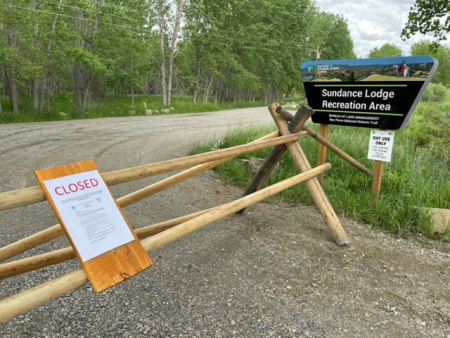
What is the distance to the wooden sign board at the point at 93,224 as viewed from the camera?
5.46ft

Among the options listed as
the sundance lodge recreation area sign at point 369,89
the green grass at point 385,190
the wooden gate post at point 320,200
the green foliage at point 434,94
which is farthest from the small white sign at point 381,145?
the green foliage at point 434,94

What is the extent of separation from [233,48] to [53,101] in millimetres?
16976

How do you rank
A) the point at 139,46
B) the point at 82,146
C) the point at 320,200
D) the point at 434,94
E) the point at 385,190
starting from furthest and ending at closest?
1. the point at 434,94
2. the point at 139,46
3. the point at 82,146
4. the point at 385,190
5. the point at 320,200

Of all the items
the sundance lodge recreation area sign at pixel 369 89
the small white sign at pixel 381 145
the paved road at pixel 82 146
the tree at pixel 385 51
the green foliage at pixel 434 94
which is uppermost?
the tree at pixel 385 51

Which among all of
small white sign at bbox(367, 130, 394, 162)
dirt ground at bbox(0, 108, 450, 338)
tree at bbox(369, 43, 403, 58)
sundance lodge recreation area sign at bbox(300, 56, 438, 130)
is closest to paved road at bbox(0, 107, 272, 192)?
dirt ground at bbox(0, 108, 450, 338)

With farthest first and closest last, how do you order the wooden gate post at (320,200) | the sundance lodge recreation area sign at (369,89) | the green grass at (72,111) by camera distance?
1. the green grass at (72,111)
2. the sundance lodge recreation area sign at (369,89)
3. the wooden gate post at (320,200)

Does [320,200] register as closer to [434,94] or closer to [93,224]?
[93,224]

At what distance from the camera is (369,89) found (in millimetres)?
4117

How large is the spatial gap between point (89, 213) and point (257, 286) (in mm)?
1534

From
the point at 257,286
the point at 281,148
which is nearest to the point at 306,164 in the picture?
the point at 281,148

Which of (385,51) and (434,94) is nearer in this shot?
(434,94)

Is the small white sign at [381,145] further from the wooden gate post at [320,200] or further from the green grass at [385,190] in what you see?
the wooden gate post at [320,200]

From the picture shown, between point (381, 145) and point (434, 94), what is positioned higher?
point (434, 94)

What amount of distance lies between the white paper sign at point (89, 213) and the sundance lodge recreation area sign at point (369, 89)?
11.3ft
